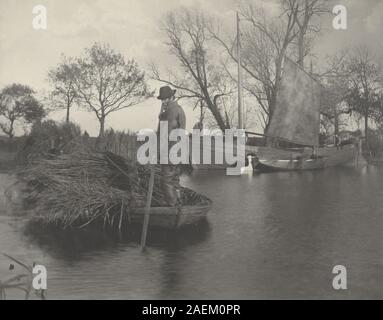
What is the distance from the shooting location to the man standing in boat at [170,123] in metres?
7.18

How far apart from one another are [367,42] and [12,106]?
5677mm

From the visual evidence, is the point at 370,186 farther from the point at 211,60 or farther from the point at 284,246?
the point at 284,246

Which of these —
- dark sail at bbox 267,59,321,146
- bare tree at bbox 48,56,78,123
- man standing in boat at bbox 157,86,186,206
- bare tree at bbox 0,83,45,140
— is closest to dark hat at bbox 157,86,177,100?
man standing in boat at bbox 157,86,186,206

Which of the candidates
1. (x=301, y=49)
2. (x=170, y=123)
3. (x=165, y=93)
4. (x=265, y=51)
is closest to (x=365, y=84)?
(x=301, y=49)

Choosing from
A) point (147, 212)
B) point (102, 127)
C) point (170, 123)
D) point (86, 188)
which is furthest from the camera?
point (102, 127)

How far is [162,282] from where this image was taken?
Answer: 199 inches

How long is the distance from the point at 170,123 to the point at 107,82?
399 centimetres

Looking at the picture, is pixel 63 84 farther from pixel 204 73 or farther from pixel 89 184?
pixel 204 73

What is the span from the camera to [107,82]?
35.7ft

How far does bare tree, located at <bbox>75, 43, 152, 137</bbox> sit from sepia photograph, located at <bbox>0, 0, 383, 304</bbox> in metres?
0.04

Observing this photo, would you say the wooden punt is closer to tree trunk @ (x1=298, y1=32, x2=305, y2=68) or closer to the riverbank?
the riverbank

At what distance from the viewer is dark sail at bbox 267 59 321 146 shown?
60.3ft

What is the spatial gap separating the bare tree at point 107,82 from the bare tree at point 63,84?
0.61ft

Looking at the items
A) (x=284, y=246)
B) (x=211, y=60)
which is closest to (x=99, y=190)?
(x=284, y=246)
